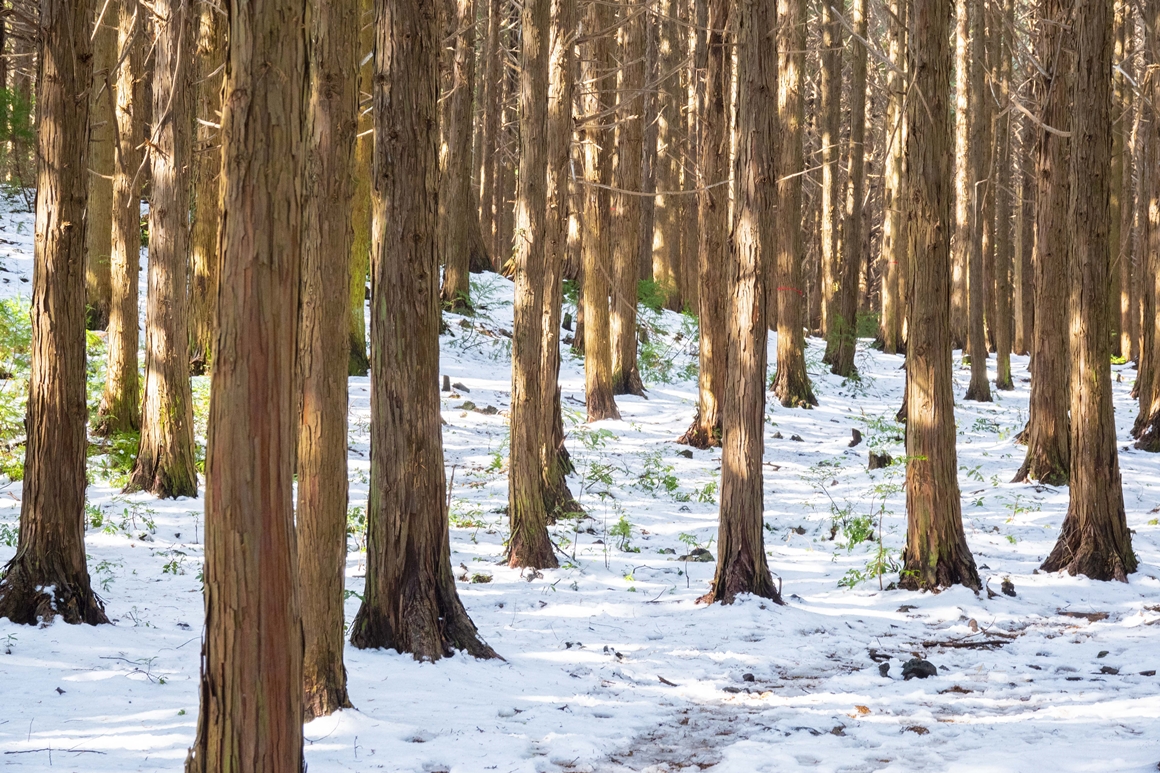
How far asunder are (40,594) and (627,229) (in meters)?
10.8

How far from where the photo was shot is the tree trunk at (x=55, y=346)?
5840 millimetres

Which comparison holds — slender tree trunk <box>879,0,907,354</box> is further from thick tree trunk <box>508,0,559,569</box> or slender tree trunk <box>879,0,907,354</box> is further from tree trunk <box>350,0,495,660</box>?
tree trunk <box>350,0,495,660</box>

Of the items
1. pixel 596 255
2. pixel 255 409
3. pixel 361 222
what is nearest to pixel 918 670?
pixel 255 409

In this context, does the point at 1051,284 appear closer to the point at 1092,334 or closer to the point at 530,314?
the point at 1092,334

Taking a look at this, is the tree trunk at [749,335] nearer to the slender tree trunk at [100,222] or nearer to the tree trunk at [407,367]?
the tree trunk at [407,367]

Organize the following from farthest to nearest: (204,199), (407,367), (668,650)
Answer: (204,199)
(668,650)
(407,367)

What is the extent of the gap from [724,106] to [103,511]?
8778 millimetres

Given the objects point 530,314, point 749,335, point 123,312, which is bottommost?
point 749,335

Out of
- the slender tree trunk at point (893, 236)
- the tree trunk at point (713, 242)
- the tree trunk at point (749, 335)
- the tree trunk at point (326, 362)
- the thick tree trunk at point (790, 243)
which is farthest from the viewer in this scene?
the slender tree trunk at point (893, 236)

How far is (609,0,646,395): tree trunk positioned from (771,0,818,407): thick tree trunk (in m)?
2.57

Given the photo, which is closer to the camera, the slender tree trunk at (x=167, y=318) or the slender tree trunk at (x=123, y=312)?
the slender tree trunk at (x=167, y=318)

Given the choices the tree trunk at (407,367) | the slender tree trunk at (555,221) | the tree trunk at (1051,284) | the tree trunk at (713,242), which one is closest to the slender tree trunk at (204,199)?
the slender tree trunk at (555,221)

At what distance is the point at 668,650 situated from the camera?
265 inches

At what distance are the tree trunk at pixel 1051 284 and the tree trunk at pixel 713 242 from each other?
383 cm
